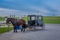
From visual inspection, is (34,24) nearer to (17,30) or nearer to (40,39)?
(17,30)

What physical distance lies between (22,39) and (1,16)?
3.94ft

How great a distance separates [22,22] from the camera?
7.12m

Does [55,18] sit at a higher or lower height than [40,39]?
higher

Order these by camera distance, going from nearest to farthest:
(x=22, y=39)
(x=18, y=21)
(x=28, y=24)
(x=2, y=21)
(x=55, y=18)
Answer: (x=22, y=39) < (x=55, y=18) < (x=2, y=21) < (x=18, y=21) < (x=28, y=24)

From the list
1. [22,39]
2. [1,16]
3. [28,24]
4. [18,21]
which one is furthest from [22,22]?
[22,39]

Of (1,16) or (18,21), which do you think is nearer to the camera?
(1,16)

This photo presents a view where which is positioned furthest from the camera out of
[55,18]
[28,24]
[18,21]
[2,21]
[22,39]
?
[28,24]

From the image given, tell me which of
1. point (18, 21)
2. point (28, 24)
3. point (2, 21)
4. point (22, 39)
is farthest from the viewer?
point (28, 24)

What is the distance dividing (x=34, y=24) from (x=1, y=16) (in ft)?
7.53

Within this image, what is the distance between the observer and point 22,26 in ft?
24.0

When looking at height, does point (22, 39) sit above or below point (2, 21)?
below

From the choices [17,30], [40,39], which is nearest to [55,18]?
[40,39]

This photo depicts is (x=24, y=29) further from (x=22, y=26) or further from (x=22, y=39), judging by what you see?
(x=22, y=39)

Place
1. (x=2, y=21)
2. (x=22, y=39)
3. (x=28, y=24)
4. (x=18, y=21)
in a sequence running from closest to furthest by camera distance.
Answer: (x=22, y=39), (x=2, y=21), (x=18, y=21), (x=28, y=24)
